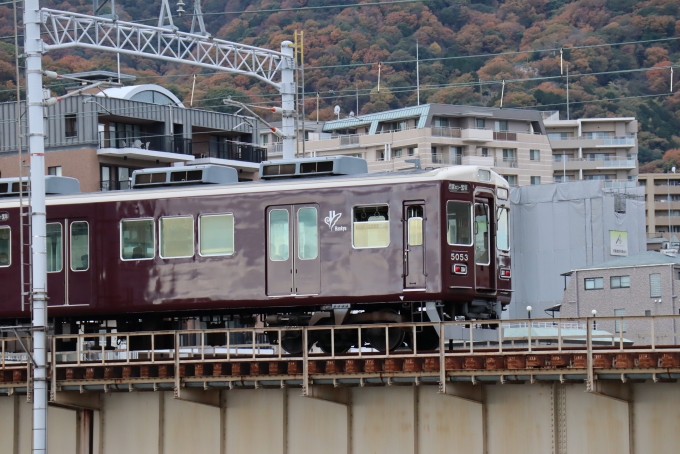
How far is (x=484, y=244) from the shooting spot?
26219mm

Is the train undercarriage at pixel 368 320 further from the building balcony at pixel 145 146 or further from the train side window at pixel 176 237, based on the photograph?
the building balcony at pixel 145 146

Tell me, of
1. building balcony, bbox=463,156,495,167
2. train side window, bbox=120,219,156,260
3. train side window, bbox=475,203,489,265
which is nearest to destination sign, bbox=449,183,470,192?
train side window, bbox=475,203,489,265

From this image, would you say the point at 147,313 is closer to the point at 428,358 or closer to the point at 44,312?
the point at 44,312

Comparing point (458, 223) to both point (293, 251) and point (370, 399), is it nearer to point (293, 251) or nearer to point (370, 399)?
point (293, 251)

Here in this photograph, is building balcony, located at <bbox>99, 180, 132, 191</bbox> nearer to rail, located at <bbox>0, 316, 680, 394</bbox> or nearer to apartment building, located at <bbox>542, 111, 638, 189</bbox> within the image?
rail, located at <bbox>0, 316, 680, 394</bbox>

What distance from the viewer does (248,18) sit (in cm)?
15662

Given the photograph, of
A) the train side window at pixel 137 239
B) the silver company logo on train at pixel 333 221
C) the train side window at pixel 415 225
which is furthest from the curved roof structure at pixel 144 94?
the train side window at pixel 415 225

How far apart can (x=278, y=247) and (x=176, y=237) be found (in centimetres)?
247

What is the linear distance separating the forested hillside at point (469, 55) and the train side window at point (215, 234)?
9701 centimetres

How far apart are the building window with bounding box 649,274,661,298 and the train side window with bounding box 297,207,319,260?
42345 mm

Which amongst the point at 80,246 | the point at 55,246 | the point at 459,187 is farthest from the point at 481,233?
the point at 55,246

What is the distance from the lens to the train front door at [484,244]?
26.0 m

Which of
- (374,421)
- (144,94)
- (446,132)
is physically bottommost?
(374,421)

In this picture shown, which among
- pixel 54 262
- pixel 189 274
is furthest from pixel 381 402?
pixel 54 262
